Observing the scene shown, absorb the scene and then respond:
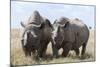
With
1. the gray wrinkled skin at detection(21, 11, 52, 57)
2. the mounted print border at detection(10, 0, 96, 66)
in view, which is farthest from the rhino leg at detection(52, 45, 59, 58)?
the gray wrinkled skin at detection(21, 11, 52, 57)

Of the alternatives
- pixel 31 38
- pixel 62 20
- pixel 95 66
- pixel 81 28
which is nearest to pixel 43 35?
pixel 31 38

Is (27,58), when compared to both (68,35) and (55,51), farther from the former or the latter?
(68,35)

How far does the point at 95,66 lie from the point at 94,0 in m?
0.94

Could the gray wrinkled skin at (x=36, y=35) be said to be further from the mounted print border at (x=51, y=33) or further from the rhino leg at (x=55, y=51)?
the rhino leg at (x=55, y=51)

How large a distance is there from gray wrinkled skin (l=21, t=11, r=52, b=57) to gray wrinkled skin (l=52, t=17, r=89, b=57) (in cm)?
11

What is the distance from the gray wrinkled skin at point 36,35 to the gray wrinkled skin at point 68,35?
0.11 m

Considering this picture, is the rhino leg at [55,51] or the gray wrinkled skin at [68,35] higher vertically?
the gray wrinkled skin at [68,35]

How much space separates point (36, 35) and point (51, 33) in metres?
0.21

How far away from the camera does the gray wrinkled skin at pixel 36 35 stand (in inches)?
104

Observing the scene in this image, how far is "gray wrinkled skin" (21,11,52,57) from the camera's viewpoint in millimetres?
2645

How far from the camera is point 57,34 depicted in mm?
2803

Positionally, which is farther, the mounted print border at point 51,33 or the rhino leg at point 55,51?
the rhino leg at point 55,51

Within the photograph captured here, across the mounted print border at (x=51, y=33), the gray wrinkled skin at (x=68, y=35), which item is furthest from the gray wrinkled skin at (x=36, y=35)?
the gray wrinkled skin at (x=68, y=35)

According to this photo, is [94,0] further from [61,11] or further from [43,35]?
[43,35]
